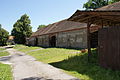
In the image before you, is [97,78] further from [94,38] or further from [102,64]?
[94,38]

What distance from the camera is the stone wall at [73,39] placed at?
19.2 meters

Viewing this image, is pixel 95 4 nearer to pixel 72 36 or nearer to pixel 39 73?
pixel 72 36

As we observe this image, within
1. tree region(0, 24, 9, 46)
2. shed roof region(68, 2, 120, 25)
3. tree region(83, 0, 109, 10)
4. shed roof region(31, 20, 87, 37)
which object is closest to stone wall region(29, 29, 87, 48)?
shed roof region(31, 20, 87, 37)

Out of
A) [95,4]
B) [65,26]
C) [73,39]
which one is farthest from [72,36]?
[95,4]

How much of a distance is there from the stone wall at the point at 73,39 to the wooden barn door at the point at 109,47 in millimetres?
11319

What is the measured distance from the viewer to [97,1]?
44.2m

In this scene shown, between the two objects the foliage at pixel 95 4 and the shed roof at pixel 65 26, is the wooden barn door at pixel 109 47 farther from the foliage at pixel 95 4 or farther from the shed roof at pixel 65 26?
the foliage at pixel 95 4

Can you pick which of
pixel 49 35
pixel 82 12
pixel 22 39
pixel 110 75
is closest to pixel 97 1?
pixel 49 35

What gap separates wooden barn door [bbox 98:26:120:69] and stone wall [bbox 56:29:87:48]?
11319 mm

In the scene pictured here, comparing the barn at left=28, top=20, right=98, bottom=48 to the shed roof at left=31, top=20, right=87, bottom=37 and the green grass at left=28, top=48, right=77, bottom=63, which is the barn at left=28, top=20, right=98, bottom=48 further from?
the green grass at left=28, top=48, right=77, bottom=63

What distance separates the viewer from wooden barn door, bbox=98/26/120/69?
6473 mm

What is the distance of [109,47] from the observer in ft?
22.9

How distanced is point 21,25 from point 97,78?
4832 cm

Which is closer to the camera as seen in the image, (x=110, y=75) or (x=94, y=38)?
(x=110, y=75)
